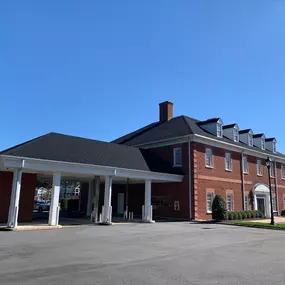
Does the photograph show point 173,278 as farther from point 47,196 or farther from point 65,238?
point 47,196

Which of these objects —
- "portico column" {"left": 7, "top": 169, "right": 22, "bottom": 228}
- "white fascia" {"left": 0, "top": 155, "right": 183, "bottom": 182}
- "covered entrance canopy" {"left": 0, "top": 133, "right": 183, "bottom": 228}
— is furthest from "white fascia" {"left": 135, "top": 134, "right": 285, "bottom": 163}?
"portico column" {"left": 7, "top": 169, "right": 22, "bottom": 228}

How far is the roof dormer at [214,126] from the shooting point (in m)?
29.1

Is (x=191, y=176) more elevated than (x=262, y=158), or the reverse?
(x=262, y=158)

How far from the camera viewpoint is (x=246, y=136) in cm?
3416

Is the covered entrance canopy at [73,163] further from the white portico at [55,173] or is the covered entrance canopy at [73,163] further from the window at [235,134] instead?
the window at [235,134]

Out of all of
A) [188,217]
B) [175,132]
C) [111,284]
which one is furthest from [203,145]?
[111,284]

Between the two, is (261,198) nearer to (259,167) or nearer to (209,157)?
(259,167)

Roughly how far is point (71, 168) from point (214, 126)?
1590cm

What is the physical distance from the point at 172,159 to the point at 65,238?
15712mm

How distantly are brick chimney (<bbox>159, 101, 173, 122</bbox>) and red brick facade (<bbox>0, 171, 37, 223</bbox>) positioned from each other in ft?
55.4

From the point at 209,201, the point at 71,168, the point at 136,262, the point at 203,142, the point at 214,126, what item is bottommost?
the point at 136,262

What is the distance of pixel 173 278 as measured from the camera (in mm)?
6551

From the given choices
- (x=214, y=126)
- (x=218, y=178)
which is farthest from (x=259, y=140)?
(x=218, y=178)

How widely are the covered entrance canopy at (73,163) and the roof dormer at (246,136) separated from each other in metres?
12.3
